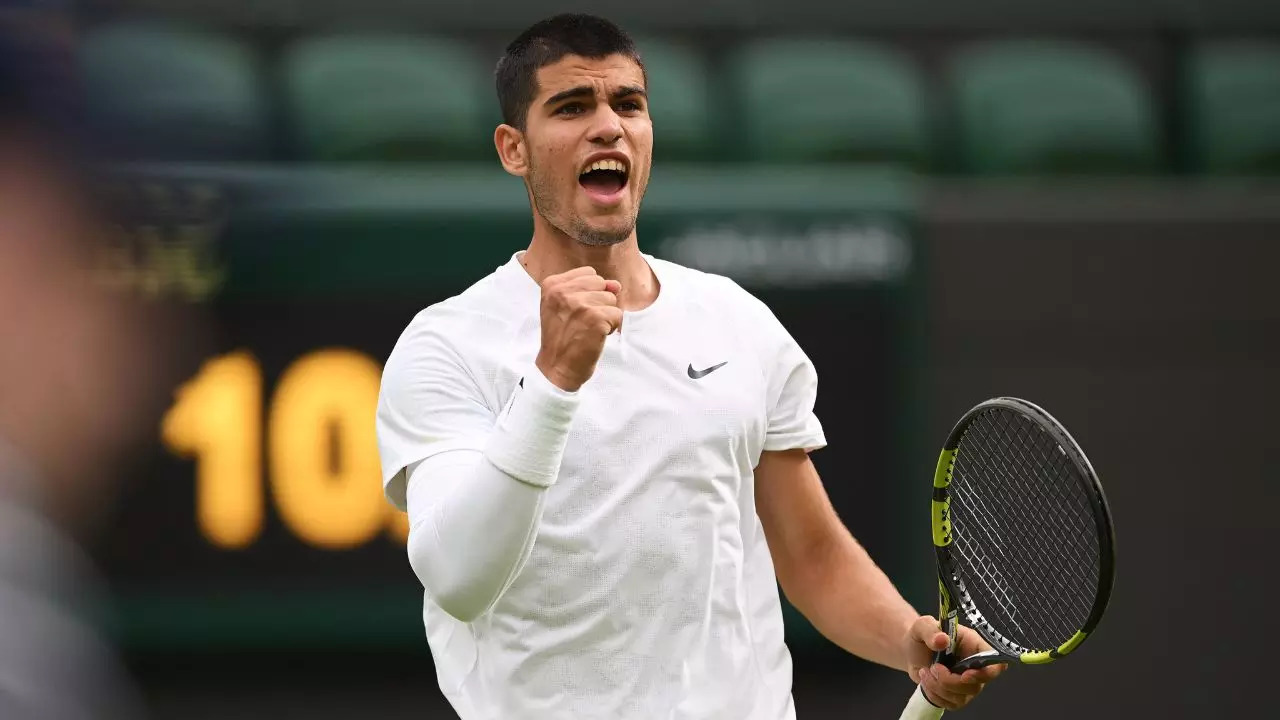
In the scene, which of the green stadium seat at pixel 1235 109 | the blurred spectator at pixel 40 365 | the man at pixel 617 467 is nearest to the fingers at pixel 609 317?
the man at pixel 617 467

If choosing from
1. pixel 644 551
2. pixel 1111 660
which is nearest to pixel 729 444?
pixel 644 551

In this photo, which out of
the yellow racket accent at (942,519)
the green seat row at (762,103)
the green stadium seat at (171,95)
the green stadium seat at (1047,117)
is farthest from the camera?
the green stadium seat at (1047,117)

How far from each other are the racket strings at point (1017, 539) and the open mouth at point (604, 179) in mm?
635

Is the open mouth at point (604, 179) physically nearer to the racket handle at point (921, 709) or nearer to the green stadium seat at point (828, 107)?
the racket handle at point (921, 709)

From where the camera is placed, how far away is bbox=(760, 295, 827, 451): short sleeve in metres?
2.91

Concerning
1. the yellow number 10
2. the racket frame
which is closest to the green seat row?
the yellow number 10

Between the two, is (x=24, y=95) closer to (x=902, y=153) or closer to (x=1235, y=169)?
(x=902, y=153)

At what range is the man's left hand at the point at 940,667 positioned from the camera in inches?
109

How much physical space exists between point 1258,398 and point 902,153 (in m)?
1.35

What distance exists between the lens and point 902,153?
6328 mm

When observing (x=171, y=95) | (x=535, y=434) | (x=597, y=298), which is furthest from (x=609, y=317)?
(x=171, y=95)

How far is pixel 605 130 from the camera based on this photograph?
9.17 ft

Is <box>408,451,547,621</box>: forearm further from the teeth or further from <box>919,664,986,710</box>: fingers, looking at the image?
<box>919,664,986,710</box>: fingers

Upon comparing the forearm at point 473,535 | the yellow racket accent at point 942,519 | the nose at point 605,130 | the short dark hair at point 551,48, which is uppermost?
the short dark hair at point 551,48
